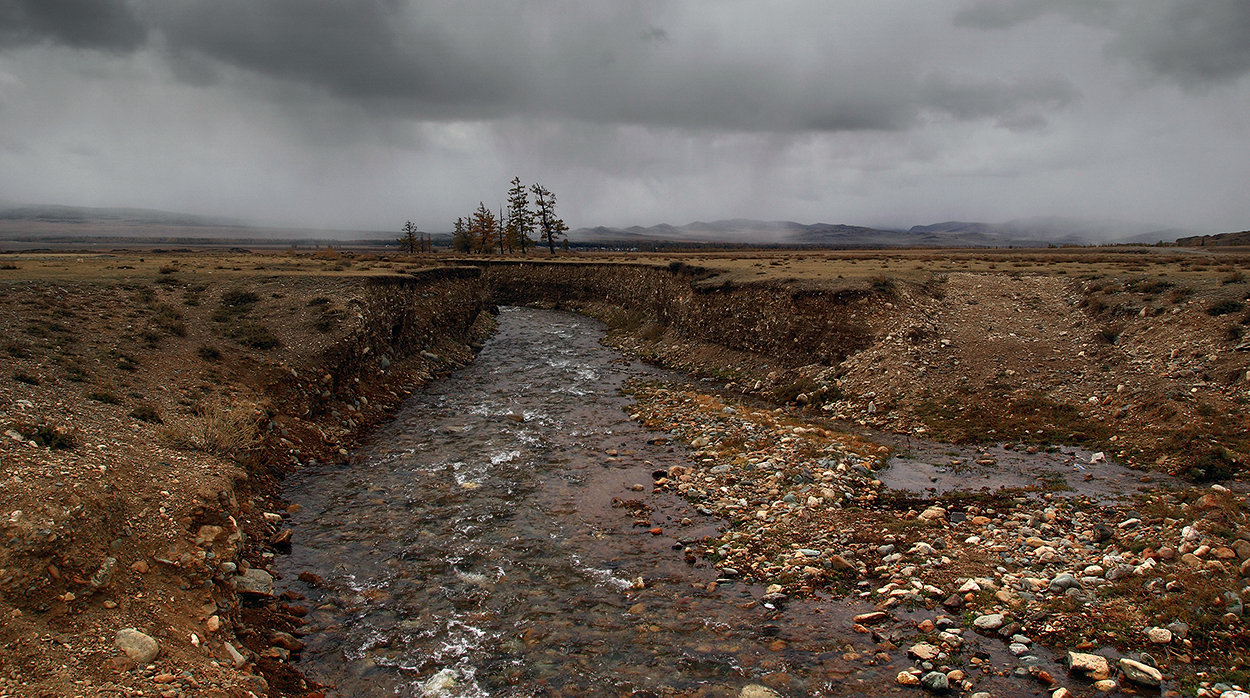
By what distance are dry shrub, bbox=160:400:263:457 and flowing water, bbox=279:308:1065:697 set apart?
72.0 inches

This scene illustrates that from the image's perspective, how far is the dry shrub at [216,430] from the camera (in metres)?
13.1

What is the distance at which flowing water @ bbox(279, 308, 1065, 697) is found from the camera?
27.8ft

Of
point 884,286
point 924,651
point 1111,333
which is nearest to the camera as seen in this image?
point 924,651

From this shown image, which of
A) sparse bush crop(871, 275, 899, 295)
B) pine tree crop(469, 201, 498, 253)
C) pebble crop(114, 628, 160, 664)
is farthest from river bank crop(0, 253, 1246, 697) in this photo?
pine tree crop(469, 201, 498, 253)

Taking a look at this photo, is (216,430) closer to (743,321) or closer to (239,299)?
(239,299)

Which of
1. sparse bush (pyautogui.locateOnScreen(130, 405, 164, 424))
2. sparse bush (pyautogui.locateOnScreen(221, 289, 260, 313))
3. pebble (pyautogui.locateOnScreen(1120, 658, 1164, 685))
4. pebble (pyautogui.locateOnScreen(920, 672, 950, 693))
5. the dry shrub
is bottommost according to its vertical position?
pebble (pyautogui.locateOnScreen(920, 672, 950, 693))

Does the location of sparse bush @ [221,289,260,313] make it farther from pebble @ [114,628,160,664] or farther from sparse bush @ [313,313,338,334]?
pebble @ [114,628,160,664]

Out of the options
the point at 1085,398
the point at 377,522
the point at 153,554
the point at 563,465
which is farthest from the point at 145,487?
the point at 1085,398

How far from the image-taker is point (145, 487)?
10.2 meters

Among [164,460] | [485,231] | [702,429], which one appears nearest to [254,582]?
[164,460]

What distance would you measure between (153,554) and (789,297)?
2564 cm

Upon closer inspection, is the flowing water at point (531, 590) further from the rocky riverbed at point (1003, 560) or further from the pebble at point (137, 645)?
the pebble at point (137, 645)

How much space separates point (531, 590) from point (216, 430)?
29.5 ft

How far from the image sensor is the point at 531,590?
35.3 ft
